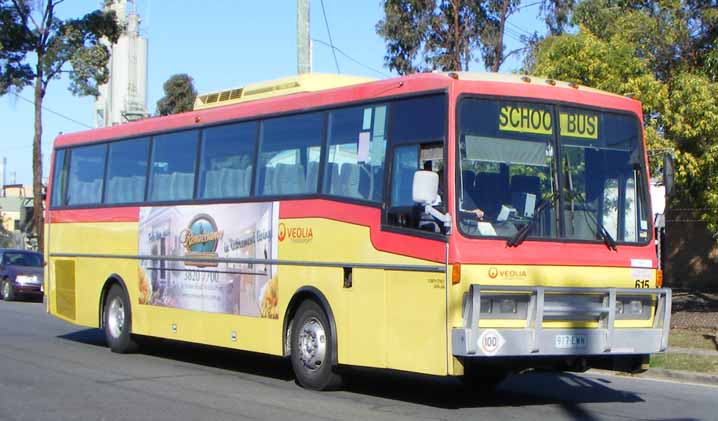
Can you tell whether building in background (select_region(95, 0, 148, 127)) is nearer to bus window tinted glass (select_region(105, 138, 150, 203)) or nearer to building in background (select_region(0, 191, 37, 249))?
building in background (select_region(0, 191, 37, 249))

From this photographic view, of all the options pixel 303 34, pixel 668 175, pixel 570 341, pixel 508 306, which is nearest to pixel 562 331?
pixel 570 341

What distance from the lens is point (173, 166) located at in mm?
15531

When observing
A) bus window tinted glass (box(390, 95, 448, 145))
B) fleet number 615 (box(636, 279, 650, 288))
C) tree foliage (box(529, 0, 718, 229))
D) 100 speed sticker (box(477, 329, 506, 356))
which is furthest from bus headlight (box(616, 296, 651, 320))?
tree foliage (box(529, 0, 718, 229))

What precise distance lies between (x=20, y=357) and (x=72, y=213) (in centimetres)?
345

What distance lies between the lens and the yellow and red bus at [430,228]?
10422 mm

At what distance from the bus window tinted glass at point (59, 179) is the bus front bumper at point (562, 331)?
10.7 m

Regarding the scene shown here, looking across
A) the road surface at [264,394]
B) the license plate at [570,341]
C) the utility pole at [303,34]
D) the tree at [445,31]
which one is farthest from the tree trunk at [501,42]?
the license plate at [570,341]

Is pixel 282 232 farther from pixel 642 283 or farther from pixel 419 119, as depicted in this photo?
pixel 642 283

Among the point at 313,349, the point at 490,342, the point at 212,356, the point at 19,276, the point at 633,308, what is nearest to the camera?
the point at 490,342

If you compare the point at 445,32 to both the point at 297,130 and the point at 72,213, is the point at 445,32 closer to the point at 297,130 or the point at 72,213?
the point at 72,213

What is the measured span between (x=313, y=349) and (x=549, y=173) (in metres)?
3.59

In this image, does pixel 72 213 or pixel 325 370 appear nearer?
pixel 325 370

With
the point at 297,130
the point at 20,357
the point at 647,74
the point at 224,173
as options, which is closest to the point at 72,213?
the point at 20,357

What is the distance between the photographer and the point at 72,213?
18.1 metres
